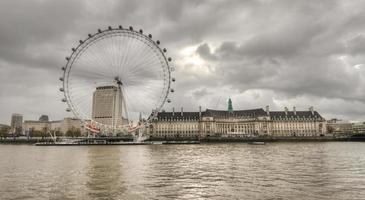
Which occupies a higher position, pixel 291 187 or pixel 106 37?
pixel 106 37

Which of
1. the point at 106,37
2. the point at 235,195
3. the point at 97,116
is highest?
the point at 106,37

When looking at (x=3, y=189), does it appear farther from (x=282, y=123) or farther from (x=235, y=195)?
(x=282, y=123)

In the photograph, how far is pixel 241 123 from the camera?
610 ft

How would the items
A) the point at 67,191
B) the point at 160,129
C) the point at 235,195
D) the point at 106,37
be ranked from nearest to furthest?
the point at 235,195, the point at 67,191, the point at 106,37, the point at 160,129

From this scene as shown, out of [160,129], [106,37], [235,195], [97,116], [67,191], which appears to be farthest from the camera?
[160,129]

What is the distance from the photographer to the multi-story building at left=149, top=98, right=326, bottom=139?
179000 mm

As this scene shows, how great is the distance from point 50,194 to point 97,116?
85.8 m

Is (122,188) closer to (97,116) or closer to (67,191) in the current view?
(67,191)

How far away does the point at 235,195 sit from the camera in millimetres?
18594

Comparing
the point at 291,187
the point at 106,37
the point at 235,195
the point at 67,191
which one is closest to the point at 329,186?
the point at 291,187

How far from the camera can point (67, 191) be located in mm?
20000

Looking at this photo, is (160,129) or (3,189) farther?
(160,129)

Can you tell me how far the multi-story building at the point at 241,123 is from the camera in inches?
7047

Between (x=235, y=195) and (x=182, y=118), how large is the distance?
536 feet
